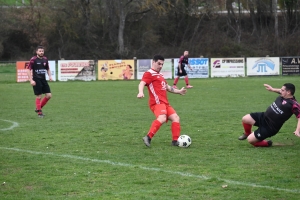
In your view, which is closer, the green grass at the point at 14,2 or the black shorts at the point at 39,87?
the black shorts at the point at 39,87

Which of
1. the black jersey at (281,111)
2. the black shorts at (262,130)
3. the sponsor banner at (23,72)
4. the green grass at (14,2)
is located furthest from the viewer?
the green grass at (14,2)

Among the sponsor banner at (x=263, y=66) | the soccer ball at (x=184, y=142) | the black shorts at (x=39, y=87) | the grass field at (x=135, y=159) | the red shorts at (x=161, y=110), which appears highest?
the sponsor banner at (x=263, y=66)

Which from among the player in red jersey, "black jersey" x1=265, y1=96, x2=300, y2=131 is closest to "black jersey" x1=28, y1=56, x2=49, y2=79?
the player in red jersey

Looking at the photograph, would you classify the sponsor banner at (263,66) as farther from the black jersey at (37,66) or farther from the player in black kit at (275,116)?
the player in black kit at (275,116)

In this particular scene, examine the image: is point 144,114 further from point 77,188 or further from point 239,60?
point 239,60

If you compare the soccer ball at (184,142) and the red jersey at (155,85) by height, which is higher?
the red jersey at (155,85)

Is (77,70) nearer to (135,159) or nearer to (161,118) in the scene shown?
(161,118)

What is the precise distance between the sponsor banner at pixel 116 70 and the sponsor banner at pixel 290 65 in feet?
27.8

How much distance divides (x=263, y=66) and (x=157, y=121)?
23.7 metres

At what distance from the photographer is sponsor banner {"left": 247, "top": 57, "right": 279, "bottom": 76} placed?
3241 centimetres

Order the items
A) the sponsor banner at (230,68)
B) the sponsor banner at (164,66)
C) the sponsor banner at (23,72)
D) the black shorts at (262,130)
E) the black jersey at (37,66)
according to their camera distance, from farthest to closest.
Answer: the sponsor banner at (230,68) < the sponsor banner at (164,66) < the sponsor banner at (23,72) < the black jersey at (37,66) < the black shorts at (262,130)

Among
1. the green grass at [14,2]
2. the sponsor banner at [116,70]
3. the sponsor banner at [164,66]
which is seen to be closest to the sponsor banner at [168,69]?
the sponsor banner at [164,66]

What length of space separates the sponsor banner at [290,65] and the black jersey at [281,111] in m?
23.5

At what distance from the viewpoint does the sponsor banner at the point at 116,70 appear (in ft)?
105
